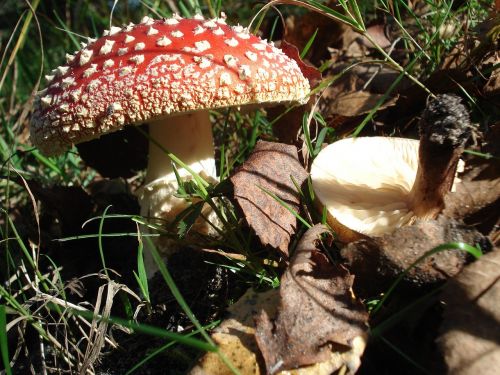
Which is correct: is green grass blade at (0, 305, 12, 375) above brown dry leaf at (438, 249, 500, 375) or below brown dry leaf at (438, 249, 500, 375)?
below

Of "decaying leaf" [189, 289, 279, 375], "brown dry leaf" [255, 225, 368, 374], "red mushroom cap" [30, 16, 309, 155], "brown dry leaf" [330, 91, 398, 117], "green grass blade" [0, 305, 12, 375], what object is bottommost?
"green grass blade" [0, 305, 12, 375]

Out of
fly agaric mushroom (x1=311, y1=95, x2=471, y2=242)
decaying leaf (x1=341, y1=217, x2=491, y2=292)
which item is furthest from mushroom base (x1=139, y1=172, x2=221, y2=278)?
decaying leaf (x1=341, y1=217, x2=491, y2=292)

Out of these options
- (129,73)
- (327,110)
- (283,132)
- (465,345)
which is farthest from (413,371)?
(327,110)

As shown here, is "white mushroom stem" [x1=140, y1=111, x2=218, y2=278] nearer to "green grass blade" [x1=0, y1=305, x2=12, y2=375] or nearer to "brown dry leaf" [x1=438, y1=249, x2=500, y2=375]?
"green grass blade" [x1=0, y1=305, x2=12, y2=375]

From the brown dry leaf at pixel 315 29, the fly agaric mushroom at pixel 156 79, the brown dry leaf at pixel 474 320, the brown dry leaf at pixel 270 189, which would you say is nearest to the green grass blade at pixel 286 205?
the brown dry leaf at pixel 270 189

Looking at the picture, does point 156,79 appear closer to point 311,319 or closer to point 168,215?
point 168,215

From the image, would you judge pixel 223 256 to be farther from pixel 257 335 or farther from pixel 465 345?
pixel 465 345
